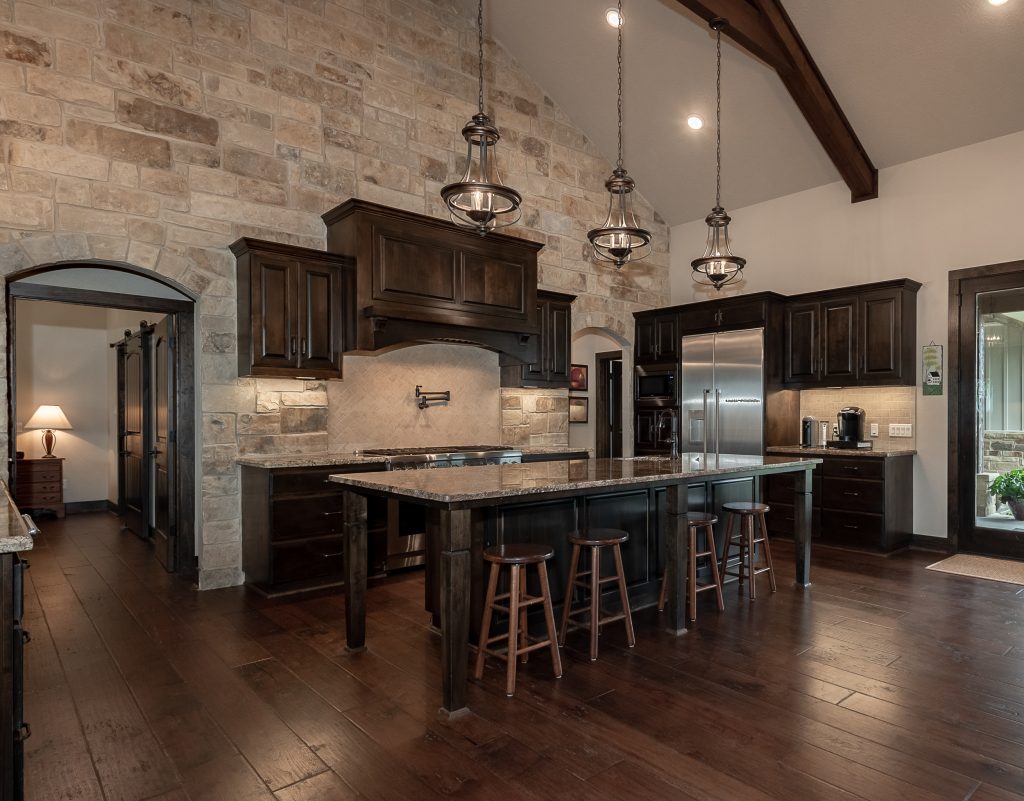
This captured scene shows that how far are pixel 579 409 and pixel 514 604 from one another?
757 cm

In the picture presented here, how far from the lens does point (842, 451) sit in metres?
5.91

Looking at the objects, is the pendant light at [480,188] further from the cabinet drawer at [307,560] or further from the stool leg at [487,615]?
the cabinet drawer at [307,560]

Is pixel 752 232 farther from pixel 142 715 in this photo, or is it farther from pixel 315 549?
pixel 142 715

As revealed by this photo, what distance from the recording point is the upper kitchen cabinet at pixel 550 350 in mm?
6297

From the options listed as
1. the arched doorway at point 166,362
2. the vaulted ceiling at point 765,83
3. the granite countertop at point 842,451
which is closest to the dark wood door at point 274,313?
the arched doorway at point 166,362

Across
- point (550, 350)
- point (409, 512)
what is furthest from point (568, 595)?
point (550, 350)

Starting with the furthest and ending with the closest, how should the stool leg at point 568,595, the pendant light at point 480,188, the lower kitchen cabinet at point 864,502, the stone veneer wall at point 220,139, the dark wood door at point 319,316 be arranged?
the lower kitchen cabinet at point 864,502 → the dark wood door at point 319,316 → the stone veneer wall at point 220,139 → the stool leg at point 568,595 → the pendant light at point 480,188

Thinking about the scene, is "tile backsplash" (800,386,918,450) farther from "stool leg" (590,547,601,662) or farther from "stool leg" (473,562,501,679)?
"stool leg" (473,562,501,679)

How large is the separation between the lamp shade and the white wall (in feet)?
27.1

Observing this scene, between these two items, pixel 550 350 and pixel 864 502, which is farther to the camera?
pixel 550 350

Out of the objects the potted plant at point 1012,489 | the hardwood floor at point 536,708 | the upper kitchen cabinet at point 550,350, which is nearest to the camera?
the hardwood floor at point 536,708

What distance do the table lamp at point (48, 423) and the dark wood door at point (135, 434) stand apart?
3.76 ft

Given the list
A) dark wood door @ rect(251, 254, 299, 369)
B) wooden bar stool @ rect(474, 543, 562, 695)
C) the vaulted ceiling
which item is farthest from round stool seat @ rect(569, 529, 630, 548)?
the vaulted ceiling

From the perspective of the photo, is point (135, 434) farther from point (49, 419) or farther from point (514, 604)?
point (514, 604)
